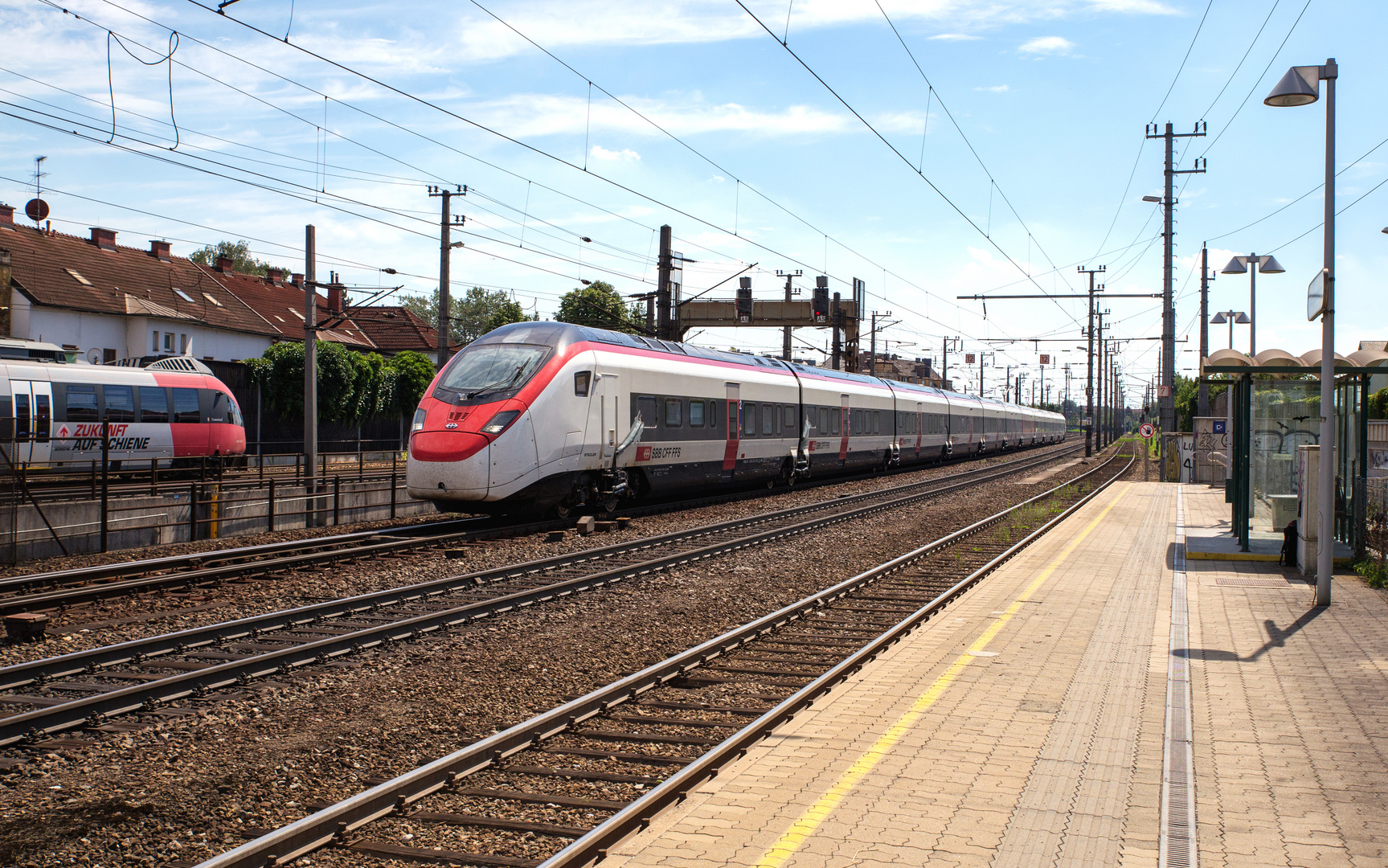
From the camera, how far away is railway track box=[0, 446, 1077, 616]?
1079 centimetres

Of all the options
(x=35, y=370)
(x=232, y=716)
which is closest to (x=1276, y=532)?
(x=232, y=716)

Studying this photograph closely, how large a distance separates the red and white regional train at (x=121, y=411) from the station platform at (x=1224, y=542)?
22367 millimetres

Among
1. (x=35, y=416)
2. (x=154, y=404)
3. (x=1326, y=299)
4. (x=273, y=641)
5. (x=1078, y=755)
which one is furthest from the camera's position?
(x=154, y=404)

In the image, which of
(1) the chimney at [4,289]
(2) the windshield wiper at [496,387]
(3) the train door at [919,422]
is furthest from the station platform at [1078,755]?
(1) the chimney at [4,289]

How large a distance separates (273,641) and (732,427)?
15489mm

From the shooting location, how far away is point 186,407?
97.3 ft

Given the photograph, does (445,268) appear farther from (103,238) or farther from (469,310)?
(469,310)

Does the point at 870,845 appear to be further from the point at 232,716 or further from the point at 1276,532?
the point at 1276,532

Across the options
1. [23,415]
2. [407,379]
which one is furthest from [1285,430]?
[407,379]

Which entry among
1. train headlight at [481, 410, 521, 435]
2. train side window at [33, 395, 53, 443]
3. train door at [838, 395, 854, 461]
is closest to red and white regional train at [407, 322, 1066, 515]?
train headlight at [481, 410, 521, 435]

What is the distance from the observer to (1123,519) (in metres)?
21.8

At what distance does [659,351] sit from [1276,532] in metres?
11.6

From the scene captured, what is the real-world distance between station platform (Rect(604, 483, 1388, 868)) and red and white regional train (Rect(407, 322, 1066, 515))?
25.8 feet

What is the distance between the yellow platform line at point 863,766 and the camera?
4.82 m
